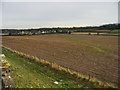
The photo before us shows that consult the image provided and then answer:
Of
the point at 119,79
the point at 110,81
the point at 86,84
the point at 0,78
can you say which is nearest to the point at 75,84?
the point at 86,84

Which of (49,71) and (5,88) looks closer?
(5,88)

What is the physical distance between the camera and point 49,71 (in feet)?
44.8

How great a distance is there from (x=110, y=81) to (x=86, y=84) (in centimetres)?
250

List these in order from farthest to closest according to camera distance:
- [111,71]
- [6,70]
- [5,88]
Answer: [111,71] < [6,70] < [5,88]

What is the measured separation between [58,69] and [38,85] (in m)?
4.55

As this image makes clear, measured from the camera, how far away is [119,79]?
12.3 m

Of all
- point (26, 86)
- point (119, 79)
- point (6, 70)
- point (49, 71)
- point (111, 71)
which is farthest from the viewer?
point (111, 71)

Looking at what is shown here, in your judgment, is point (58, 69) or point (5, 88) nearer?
point (5, 88)

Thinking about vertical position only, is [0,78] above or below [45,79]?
above

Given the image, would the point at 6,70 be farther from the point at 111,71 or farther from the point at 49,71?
the point at 111,71

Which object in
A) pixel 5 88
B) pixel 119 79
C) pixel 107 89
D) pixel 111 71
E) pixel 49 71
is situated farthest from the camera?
pixel 111 71

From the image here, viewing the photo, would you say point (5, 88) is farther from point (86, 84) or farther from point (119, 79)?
point (119, 79)

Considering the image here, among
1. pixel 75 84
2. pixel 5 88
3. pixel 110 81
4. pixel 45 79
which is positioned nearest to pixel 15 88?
pixel 5 88

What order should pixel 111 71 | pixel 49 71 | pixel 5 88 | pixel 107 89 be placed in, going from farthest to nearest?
pixel 111 71, pixel 49 71, pixel 107 89, pixel 5 88
